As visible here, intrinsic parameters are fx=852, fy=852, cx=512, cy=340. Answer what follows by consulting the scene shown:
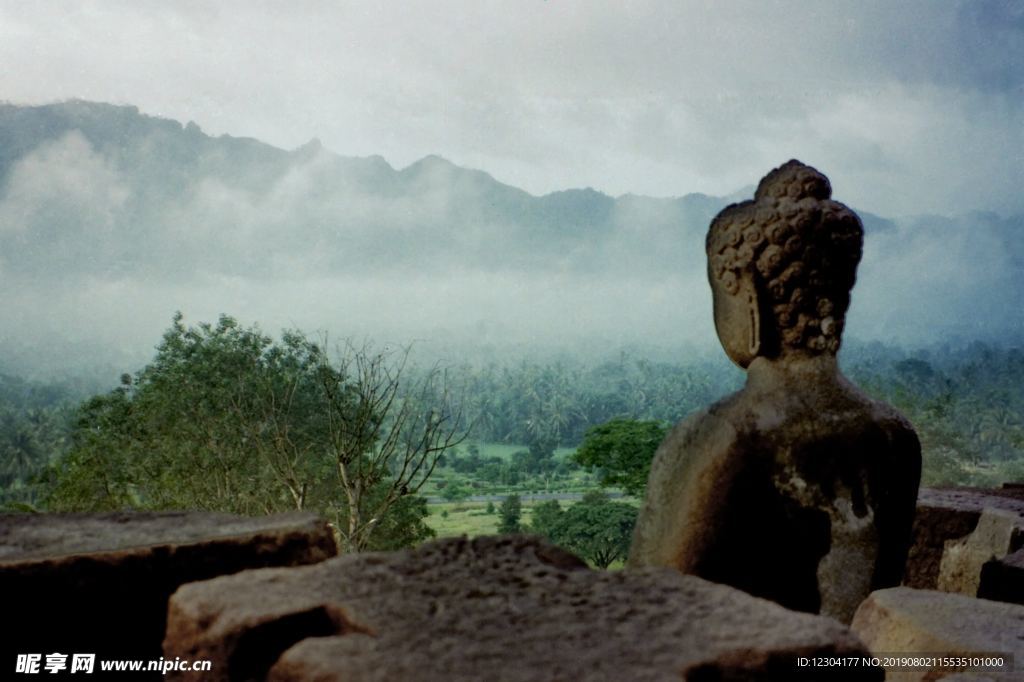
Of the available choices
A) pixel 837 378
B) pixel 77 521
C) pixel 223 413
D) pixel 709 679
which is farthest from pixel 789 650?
pixel 223 413

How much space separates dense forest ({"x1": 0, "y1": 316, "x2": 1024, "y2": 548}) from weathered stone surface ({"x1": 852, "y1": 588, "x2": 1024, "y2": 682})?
2.03 meters

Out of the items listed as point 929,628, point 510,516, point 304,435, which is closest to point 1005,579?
point 929,628

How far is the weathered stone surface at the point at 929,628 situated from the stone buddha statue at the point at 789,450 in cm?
7

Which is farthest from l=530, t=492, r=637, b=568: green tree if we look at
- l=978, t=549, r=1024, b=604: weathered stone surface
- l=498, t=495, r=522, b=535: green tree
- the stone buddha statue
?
the stone buddha statue

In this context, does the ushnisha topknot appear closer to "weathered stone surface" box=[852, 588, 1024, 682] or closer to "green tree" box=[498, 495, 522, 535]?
"weathered stone surface" box=[852, 588, 1024, 682]

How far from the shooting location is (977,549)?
451cm

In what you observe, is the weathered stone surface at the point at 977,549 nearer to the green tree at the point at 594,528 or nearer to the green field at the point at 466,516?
the green tree at the point at 594,528

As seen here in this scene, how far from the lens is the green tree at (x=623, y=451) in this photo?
78.2 feet

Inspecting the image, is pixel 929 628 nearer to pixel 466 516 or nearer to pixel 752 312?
pixel 752 312

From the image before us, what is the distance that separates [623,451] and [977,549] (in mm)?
19714

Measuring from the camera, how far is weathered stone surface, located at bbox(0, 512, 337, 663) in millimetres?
2393

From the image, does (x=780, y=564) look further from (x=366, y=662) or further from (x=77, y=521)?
(x=77, y=521)

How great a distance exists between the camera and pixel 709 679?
162 centimetres

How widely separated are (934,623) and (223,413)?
17.2 m
